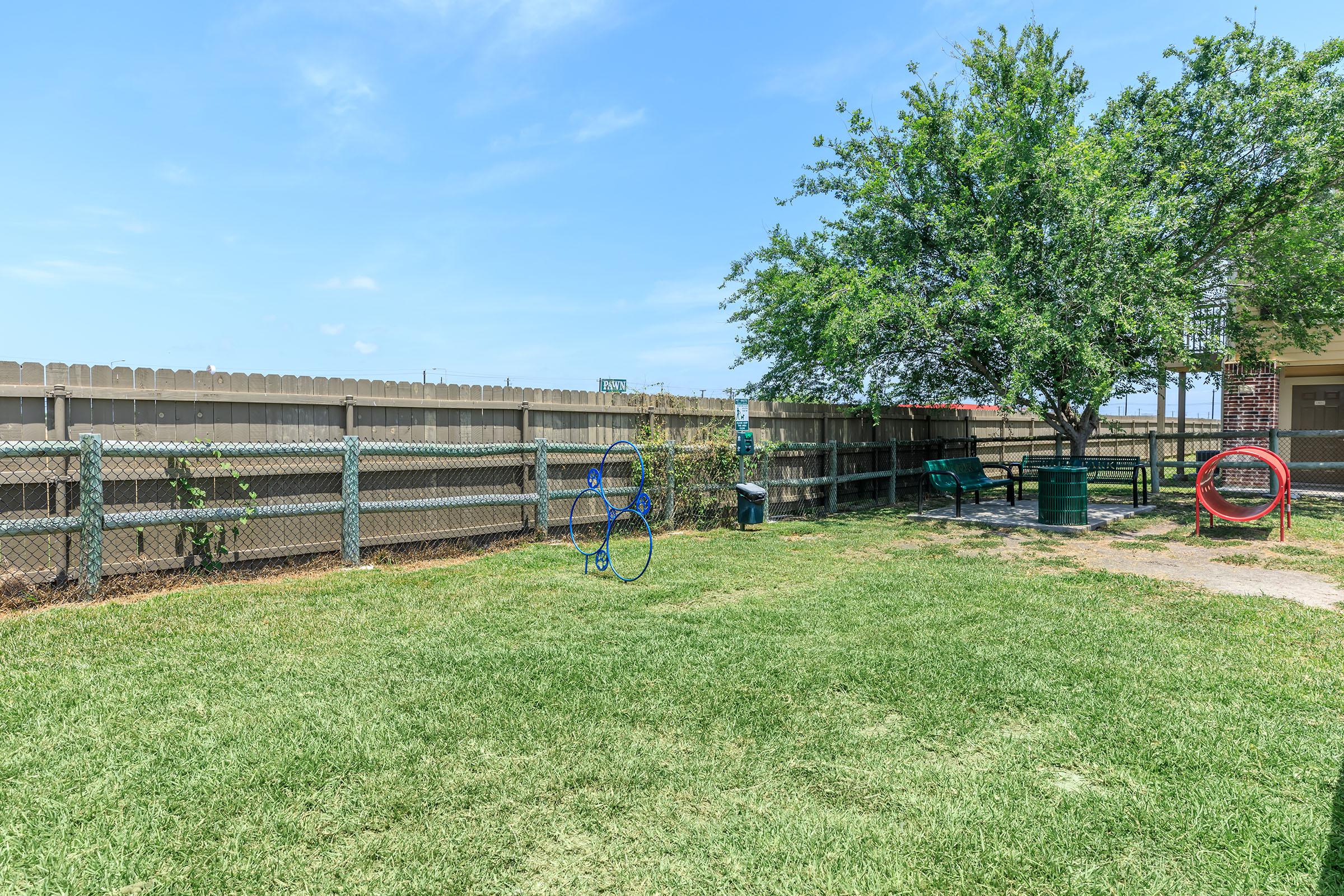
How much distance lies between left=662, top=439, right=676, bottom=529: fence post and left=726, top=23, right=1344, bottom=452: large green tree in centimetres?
340

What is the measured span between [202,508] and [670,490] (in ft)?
19.0

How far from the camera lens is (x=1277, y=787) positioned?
2961 mm

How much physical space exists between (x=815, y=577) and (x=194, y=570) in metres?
6.12

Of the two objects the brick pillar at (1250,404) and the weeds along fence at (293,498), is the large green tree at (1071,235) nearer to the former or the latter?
the brick pillar at (1250,404)

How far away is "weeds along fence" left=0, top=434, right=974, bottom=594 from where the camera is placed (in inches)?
228

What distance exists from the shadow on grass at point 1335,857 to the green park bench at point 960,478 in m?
8.83

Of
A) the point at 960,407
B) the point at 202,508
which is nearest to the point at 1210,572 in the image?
the point at 202,508

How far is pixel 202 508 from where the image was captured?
6.45 m

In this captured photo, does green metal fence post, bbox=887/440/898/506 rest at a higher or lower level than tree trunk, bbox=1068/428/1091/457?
lower

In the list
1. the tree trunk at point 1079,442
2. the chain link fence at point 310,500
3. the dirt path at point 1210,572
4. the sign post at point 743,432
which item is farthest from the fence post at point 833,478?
the tree trunk at point 1079,442

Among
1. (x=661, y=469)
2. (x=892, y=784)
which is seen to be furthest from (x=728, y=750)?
(x=661, y=469)

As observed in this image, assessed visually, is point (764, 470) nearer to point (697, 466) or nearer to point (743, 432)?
point (743, 432)

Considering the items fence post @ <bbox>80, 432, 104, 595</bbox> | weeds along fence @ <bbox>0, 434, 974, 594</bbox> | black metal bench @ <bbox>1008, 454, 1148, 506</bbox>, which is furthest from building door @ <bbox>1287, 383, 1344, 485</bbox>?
fence post @ <bbox>80, 432, 104, 595</bbox>

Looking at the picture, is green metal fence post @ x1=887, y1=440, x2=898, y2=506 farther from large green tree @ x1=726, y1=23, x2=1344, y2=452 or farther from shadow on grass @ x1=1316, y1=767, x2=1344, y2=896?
shadow on grass @ x1=1316, y1=767, x2=1344, y2=896
